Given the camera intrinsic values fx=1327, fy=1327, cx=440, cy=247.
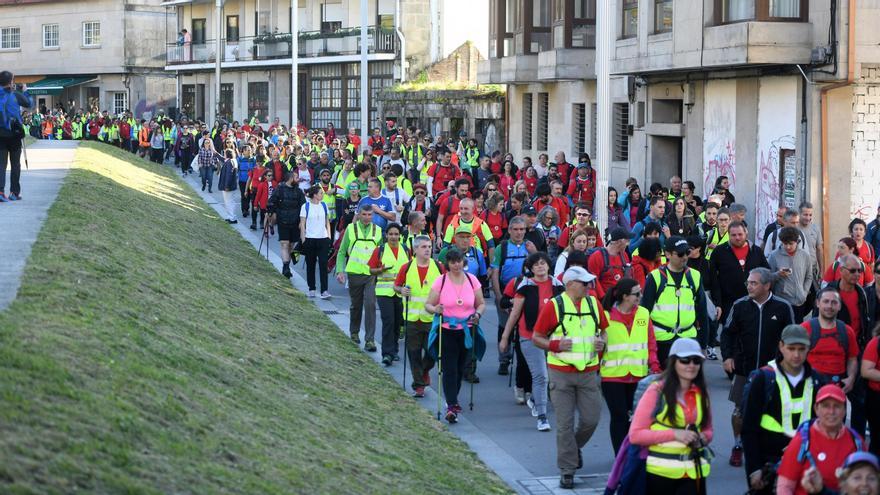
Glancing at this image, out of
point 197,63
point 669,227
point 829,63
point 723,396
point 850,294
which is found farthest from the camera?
point 197,63

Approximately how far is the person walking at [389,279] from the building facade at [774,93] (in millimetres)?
7998

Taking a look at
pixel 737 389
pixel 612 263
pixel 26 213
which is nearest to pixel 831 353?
pixel 737 389

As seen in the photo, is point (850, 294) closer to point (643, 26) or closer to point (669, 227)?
point (669, 227)

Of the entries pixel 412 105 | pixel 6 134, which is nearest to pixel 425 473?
pixel 6 134

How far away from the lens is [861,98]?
20.0 m

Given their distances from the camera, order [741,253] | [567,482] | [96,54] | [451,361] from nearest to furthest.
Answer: [567,482] → [451,361] → [741,253] → [96,54]

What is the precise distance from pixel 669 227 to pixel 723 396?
3.91 m

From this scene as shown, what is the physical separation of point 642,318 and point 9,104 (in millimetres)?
10784

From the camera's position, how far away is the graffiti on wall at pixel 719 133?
22.8m

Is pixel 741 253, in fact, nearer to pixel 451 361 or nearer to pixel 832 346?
pixel 451 361

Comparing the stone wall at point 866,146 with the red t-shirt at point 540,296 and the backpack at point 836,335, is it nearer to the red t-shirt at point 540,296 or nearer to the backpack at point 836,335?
the red t-shirt at point 540,296

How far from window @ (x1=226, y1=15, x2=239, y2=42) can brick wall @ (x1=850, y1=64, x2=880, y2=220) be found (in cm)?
4524

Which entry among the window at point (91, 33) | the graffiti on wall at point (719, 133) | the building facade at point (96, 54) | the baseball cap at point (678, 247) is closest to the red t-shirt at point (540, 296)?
the baseball cap at point (678, 247)

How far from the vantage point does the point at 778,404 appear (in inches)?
317
